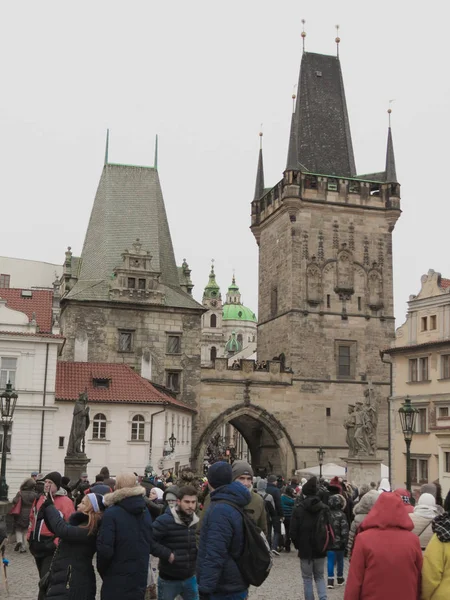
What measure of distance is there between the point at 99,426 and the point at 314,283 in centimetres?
1753

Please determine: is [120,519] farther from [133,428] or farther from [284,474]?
[284,474]

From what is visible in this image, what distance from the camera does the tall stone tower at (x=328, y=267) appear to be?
45281 millimetres

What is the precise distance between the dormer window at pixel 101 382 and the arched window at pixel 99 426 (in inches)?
50.6

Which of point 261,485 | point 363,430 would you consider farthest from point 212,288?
point 261,485

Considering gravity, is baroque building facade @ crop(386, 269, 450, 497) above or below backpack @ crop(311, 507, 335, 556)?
above

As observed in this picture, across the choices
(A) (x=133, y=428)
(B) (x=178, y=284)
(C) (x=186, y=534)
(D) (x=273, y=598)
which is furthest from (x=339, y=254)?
(C) (x=186, y=534)

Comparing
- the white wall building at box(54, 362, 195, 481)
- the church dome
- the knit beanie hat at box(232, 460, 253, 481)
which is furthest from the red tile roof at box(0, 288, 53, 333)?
the church dome

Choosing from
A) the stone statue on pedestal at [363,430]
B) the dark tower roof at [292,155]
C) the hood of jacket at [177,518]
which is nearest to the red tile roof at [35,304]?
the stone statue on pedestal at [363,430]

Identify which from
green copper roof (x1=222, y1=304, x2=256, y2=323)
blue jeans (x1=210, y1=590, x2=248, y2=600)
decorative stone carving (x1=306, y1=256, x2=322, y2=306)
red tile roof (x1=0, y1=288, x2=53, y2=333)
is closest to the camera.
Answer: blue jeans (x1=210, y1=590, x2=248, y2=600)

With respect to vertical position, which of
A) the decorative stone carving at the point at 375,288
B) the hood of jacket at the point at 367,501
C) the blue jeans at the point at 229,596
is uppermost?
the decorative stone carving at the point at 375,288

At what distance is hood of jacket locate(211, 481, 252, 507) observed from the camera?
5.62 metres

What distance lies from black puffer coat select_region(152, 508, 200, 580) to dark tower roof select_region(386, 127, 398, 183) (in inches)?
1713

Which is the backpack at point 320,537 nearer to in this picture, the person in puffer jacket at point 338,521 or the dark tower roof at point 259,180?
the person in puffer jacket at point 338,521

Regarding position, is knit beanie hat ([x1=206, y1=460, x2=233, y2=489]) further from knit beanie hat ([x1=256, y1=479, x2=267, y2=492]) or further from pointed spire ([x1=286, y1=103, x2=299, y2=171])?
pointed spire ([x1=286, y1=103, x2=299, y2=171])
